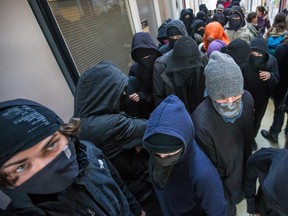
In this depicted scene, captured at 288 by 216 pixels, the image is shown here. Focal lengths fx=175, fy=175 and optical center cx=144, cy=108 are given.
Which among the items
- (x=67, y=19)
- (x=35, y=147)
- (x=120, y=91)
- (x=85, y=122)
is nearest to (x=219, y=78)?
(x=120, y=91)

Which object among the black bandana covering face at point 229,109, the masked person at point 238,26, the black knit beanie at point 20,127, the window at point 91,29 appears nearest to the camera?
the black knit beanie at point 20,127

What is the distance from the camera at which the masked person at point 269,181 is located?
0.80 m

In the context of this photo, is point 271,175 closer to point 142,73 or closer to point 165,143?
point 165,143

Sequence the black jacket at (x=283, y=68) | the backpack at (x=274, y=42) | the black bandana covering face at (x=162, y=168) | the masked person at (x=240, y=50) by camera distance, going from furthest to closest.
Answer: the backpack at (x=274, y=42) < the black jacket at (x=283, y=68) < the masked person at (x=240, y=50) < the black bandana covering face at (x=162, y=168)

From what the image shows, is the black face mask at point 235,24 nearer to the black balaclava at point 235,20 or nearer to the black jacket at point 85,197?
the black balaclava at point 235,20

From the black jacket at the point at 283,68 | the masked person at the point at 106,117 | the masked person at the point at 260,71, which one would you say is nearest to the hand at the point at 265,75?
the masked person at the point at 260,71

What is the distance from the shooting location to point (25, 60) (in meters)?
1.19

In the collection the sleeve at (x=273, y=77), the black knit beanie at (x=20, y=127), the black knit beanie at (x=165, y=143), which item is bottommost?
the sleeve at (x=273, y=77)

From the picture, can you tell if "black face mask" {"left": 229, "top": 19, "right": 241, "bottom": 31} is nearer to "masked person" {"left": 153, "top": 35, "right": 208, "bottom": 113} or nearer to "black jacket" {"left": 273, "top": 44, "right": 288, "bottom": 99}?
"black jacket" {"left": 273, "top": 44, "right": 288, "bottom": 99}

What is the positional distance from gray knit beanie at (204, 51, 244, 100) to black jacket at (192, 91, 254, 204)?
0.40 ft

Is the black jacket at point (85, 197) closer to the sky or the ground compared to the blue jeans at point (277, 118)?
closer to the sky

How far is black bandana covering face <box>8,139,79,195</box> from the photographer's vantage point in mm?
685

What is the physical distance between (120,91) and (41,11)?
2.79 feet

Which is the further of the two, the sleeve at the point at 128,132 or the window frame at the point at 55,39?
the window frame at the point at 55,39
